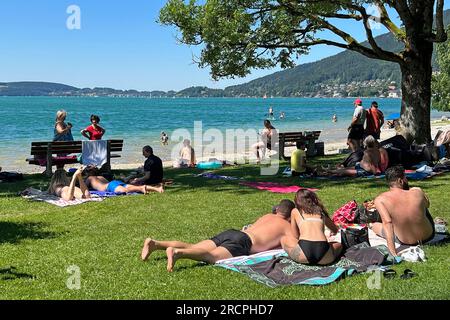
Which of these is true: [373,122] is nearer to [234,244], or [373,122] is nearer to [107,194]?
[107,194]

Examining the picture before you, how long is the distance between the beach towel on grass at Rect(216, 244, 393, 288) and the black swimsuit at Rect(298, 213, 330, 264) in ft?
0.33

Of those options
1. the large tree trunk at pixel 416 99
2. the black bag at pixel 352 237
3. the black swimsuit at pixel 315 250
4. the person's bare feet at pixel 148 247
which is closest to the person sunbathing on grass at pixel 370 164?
the large tree trunk at pixel 416 99

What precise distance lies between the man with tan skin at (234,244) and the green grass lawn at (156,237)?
7.0 inches

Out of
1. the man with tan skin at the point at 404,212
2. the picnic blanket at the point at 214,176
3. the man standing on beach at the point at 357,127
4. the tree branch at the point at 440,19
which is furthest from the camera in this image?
the man standing on beach at the point at 357,127

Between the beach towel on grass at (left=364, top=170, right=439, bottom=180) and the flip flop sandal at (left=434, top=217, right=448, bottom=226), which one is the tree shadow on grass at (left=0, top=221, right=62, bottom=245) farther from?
the beach towel on grass at (left=364, top=170, right=439, bottom=180)

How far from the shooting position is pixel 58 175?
39.9 feet

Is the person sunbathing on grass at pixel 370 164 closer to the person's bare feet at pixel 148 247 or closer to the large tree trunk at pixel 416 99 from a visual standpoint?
the large tree trunk at pixel 416 99

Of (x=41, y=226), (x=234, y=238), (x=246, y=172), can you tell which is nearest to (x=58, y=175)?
(x=41, y=226)

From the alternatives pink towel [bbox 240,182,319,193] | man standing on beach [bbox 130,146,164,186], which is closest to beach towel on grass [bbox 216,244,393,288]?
pink towel [bbox 240,182,319,193]

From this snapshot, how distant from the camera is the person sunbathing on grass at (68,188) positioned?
11.5 m

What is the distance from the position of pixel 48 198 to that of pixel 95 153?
4448 millimetres

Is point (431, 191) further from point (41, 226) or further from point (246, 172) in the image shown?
point (41, 226)

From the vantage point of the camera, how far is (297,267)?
5.88 m

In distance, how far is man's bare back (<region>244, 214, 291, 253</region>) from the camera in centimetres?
654
